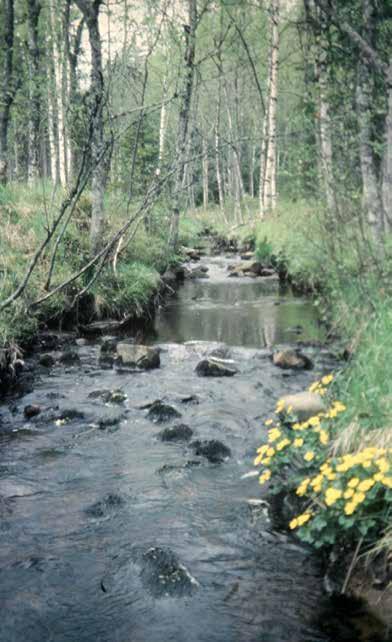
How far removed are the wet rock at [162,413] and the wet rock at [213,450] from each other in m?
0.93

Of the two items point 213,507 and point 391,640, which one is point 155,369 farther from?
point 391,640

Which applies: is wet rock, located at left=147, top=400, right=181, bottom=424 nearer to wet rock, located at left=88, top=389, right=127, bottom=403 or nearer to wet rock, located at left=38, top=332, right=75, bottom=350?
wet rock, located at left=88, top=389, right=127, bottom=403

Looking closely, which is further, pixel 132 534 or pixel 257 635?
pixel 132 534

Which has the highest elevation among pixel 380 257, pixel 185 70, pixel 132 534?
pixel 185 70

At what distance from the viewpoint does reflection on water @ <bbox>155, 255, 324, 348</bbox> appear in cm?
1016

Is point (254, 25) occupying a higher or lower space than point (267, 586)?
higher

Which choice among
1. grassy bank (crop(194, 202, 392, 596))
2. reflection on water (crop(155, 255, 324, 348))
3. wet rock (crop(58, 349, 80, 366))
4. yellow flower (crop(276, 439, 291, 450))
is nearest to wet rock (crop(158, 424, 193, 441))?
grassy bank (crop(194, 202, 392, 596))

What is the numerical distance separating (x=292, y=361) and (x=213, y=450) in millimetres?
3045

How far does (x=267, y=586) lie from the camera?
354cm

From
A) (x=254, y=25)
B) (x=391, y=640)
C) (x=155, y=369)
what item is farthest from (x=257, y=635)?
(x=254, y=25)

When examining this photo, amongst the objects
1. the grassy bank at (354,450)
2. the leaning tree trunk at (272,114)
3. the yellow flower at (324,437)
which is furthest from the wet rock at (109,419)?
the leaning tree trunk at (272,114)

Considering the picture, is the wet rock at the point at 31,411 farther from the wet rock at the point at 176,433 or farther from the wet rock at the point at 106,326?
the wet rock at the point at 106,326

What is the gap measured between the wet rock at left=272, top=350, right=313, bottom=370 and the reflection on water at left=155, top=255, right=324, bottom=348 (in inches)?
45.6

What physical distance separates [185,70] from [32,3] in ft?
35.8
